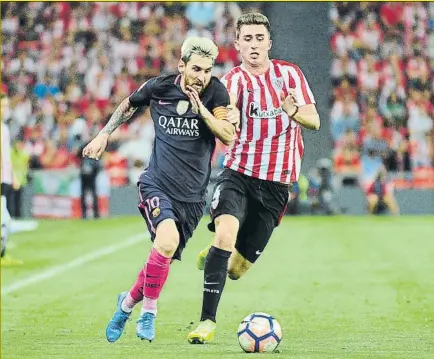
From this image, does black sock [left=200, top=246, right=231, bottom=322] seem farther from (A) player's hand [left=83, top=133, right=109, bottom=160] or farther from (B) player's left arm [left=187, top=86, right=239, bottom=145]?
(A) player's hand [left=83, top=133, right=109, bottom=160]

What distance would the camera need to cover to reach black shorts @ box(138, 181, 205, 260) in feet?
24.4

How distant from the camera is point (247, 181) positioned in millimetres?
8266

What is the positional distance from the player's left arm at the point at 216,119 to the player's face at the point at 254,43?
2.74 ft

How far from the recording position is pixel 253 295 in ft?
Answer: 36.5

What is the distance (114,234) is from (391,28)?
12.9 m

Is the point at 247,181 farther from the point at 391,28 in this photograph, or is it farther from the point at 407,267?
the point at 391,28

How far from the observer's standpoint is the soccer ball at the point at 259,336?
7.04m

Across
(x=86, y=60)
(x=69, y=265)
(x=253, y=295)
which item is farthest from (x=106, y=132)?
(x=86, y=60)

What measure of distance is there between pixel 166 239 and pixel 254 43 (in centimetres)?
163

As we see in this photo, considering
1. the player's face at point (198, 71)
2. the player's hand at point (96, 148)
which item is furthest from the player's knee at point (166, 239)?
the player's face at point (198, 71)

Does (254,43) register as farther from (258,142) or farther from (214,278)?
(214,278)

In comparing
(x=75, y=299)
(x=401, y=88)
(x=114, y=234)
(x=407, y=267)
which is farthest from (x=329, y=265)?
(x=401, y=88)

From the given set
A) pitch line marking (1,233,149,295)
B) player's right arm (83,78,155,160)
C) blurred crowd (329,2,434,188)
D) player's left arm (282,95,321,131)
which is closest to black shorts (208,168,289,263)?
player's left arm (282,95,321,131)

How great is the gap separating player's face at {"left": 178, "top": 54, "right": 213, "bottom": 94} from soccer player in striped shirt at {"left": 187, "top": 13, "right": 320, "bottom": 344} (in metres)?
0.50
